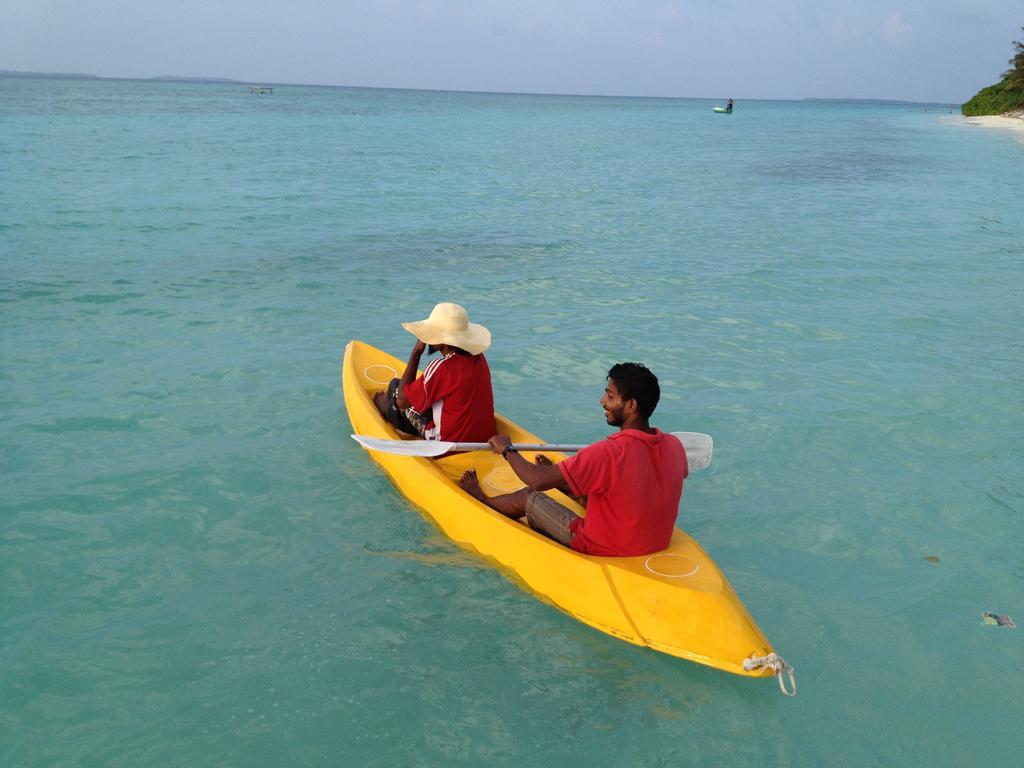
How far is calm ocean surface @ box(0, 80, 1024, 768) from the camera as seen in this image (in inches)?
155

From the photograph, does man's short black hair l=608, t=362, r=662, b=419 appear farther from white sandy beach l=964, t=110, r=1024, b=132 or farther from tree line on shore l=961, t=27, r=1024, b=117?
tree line on shore l=961, t=27, r=1024, b=117

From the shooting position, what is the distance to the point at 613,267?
13.2 m

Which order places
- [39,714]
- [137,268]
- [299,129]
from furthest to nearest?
[299,129] < [137,268] < [39,714]

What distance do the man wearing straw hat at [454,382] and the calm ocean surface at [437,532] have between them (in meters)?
0.65

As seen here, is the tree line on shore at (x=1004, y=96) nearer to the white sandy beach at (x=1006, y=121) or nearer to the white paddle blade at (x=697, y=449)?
the white sandy beach at (x=1006, y=121)

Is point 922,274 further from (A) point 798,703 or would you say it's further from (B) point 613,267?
(A) point 798,703

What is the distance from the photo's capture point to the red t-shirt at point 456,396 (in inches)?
216

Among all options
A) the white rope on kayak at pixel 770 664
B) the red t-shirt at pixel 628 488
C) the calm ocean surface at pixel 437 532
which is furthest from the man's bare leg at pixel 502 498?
the white rope on kayak at pixel 770 664

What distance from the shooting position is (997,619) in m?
4.70

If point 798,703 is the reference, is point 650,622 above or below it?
above

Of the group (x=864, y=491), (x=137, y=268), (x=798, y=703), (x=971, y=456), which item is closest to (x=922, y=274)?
(x=971, y=456)

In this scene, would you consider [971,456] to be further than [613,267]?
No

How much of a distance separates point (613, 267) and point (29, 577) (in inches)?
384

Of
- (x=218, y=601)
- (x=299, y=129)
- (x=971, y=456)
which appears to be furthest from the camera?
(x=299, y=129)
